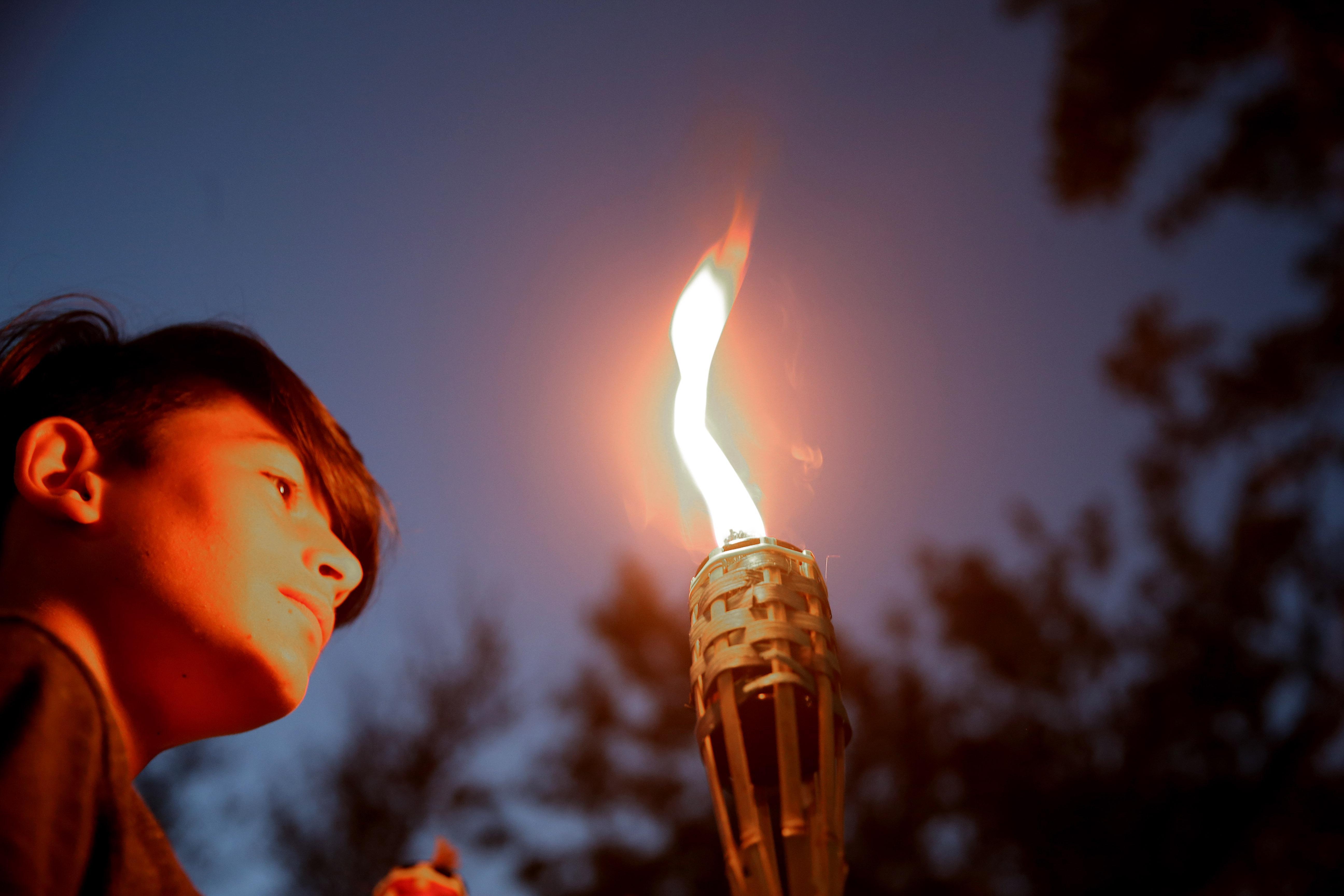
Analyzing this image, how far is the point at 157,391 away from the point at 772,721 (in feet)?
4.73

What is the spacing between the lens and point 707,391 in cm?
183

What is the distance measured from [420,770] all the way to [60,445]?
314 cm

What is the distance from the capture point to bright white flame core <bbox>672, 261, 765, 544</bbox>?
1.64m

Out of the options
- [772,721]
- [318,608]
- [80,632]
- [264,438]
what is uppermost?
[264,438]

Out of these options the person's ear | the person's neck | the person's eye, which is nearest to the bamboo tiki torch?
the person's eye

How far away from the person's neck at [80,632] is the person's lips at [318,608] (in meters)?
0.29

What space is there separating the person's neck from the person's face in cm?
5

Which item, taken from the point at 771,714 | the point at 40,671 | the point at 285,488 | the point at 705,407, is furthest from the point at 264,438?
the point at 771,714

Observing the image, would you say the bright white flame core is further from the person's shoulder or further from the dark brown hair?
the person's shoulder

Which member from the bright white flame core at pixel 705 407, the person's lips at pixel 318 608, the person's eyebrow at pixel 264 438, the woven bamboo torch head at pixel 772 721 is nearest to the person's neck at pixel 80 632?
the person's lips at pixel 318 608

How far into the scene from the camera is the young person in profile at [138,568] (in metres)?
1.03

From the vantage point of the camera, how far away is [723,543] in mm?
1509

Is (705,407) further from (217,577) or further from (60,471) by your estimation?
(60,471)

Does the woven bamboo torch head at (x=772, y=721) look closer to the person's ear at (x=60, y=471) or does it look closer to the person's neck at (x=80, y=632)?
the person's neck at (x=80, y=632)
